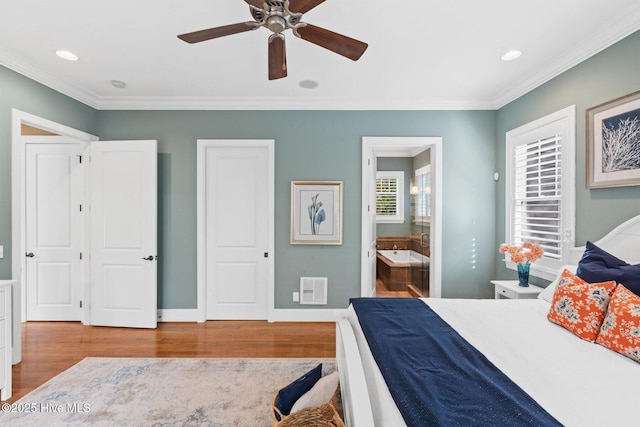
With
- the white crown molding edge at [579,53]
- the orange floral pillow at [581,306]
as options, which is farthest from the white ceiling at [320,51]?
the orange floral pillow at [581,306]

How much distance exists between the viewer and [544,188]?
9.07 feet

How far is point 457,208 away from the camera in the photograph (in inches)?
139

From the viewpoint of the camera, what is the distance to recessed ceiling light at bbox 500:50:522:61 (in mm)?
2438

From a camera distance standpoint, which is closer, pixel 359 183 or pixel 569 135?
pixel 569 135

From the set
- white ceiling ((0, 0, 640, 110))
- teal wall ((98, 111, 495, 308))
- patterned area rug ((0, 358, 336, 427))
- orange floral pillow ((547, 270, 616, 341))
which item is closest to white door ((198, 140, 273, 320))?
teal wall ((98, 111, 495, 308))

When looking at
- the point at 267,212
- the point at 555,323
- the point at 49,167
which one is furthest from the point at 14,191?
the point at 555,323

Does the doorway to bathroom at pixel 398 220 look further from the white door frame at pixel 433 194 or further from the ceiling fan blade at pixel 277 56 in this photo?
the ceiling fan blade at pixel 277 56

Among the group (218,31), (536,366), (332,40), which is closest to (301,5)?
(332,40)

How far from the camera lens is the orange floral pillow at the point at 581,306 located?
5.03ft

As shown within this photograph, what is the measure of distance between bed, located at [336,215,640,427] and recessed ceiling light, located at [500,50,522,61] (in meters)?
1.58

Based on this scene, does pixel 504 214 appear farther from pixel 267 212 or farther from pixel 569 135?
pixel 267 212

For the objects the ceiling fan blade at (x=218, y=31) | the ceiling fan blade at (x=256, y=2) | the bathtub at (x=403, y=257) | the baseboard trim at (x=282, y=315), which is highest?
the ceiling fan blade at (x=256, y=2)

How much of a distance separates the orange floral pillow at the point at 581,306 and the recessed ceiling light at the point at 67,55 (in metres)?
4.22

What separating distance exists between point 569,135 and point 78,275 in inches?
214
